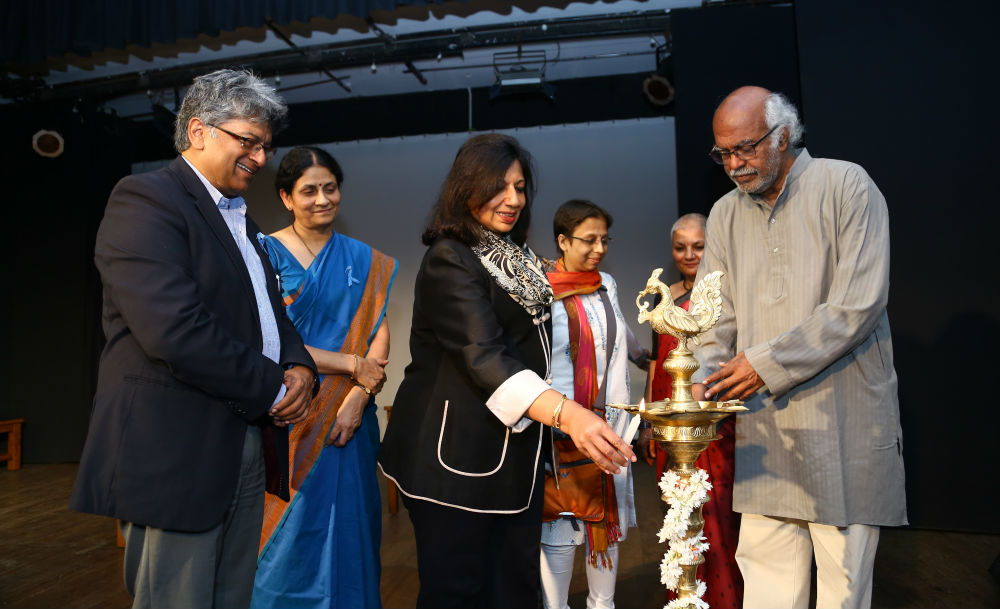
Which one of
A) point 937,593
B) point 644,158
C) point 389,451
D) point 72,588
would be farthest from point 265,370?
point 644,158

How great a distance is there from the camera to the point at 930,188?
346 centimetres

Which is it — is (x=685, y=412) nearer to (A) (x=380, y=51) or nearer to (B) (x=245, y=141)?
(B) (x=245, y=141)

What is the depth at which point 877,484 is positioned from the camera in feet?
5.13

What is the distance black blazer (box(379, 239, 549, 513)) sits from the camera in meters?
1.40

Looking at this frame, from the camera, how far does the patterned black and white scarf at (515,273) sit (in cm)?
149

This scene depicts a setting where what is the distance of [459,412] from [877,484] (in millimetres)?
989

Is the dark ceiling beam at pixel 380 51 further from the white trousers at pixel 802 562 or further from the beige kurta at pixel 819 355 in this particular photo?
the white trousers at pixel 802 562

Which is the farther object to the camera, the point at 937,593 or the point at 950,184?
the point at 950,184

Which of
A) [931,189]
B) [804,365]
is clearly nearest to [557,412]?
[804,365]

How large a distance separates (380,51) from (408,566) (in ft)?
13.2

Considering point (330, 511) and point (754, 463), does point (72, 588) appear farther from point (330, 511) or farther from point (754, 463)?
point (754, 463)

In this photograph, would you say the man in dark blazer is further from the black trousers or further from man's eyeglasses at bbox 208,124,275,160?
the black trousers

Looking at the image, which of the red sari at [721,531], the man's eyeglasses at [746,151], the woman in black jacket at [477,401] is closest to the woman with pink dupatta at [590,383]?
the red sari at [721,531]

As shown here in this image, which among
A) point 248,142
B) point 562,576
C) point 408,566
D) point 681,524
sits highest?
point 248,142
